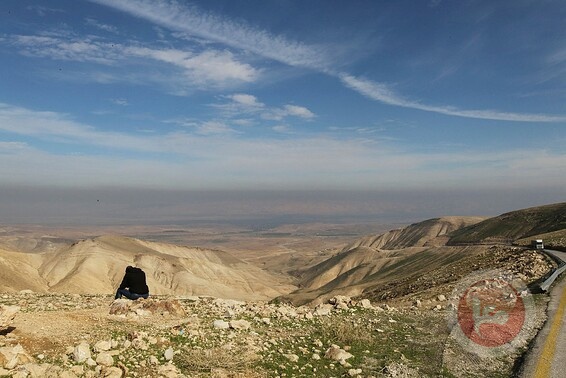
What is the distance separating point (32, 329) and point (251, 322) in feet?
19.1

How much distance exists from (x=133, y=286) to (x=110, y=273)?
237 feet

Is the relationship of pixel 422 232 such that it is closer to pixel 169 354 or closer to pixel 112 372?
pixel 169 354

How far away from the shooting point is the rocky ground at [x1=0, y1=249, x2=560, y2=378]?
8.21m

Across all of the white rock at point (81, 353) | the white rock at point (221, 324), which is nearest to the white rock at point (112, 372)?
the white rock at point (81, 353)

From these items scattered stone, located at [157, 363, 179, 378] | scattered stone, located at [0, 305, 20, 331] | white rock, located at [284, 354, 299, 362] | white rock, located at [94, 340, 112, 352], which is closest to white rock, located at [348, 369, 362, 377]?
white rock, located at [284, 354, 299, 362]

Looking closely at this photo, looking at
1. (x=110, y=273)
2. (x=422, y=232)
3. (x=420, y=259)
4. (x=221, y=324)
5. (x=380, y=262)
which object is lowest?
(x=110, y=273)

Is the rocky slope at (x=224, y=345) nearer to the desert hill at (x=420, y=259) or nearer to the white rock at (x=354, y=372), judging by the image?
the white rock at (x=354, y=372)

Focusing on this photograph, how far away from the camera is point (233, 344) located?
1009 cm

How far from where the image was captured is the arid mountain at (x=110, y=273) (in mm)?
64188

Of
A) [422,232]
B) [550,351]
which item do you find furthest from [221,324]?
[422,232]

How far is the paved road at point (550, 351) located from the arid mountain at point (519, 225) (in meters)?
57.8

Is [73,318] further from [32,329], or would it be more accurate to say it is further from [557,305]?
[557,305]

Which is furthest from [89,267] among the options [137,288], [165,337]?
[165,337]

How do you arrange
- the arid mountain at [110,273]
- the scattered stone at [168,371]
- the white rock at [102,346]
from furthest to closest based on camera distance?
the arid mountain at [110,273] → the white rock at [102,346] → the scattered stone at [168,371]
